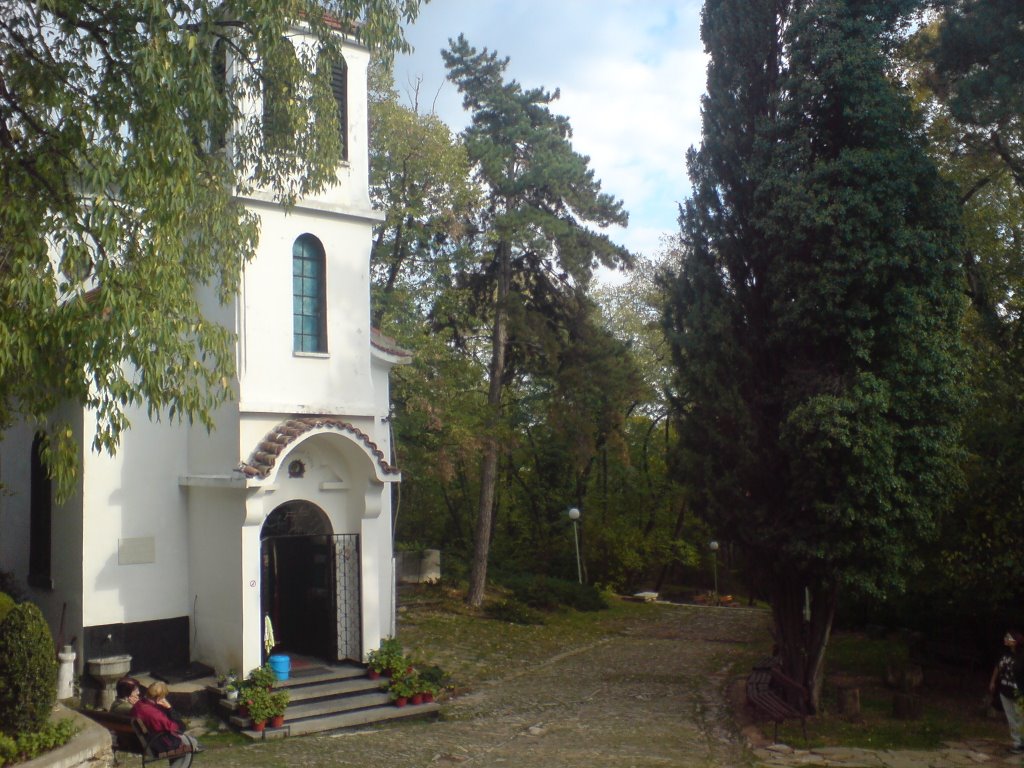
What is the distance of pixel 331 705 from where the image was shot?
12352 millimetres

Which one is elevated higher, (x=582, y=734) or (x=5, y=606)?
(x=5, y=606)

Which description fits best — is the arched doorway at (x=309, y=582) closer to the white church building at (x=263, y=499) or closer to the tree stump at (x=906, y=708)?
the white church building at (x=263, y=499)

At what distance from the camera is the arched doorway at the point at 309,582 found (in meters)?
13.8

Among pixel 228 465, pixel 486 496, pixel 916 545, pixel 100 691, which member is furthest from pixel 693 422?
pixel 486 496

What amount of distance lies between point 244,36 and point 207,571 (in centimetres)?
733

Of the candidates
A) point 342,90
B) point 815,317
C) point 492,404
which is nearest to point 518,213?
point 492,404

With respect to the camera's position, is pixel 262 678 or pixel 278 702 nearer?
pixel 278 702

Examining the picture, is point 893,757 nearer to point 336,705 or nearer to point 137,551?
point 336,705

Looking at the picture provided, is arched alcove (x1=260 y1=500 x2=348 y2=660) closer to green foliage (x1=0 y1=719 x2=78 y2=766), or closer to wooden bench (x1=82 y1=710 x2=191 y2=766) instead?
wooden bench (x1=82 y1=710 x2=191 y2=766)

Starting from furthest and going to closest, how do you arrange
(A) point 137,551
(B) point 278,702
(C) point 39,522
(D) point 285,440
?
(C) point 39,522 < (A) point 137,551 < (D) point 285,440 < (B) point 278,702

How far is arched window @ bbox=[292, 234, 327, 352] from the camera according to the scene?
13.8m

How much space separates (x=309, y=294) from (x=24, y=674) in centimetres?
683

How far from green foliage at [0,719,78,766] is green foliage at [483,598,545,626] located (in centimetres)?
1425

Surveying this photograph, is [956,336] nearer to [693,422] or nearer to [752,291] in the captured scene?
[752,291]
